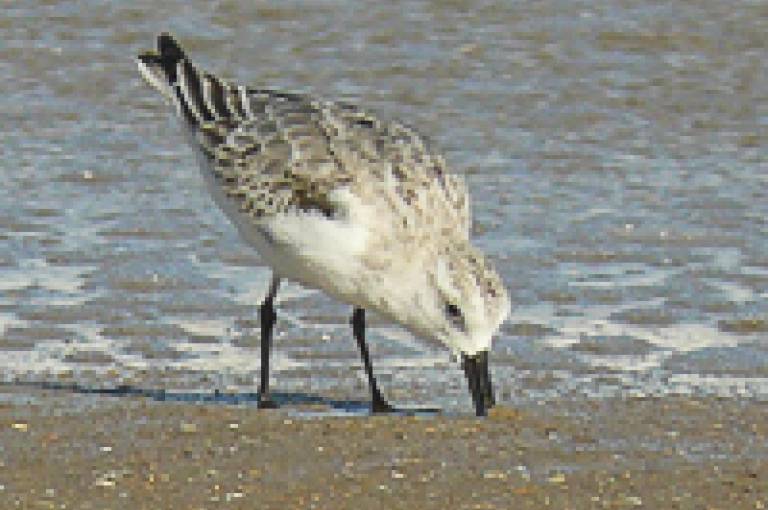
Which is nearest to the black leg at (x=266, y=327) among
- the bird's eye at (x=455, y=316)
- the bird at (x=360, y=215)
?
the bird at (x=360, y=215)

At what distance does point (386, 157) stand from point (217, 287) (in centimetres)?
247

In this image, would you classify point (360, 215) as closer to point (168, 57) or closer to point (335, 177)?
point (335, 177)

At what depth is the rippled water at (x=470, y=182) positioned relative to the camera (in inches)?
359

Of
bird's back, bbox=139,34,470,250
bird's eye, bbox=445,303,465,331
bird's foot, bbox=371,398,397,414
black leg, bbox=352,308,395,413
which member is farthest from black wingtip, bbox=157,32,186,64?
bird's eye, bbox=445,303,465,331

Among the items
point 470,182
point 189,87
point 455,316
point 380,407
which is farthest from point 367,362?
point 470,182

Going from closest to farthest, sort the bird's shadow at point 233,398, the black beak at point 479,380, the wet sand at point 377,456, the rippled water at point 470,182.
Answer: the wet sand at point 377,456 < the black beak at point 479,380 < the bird's shadow at point 233,398 < the rippled water at point 470,182

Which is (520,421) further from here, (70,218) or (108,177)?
(108,177)

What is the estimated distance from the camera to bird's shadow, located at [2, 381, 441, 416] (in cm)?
827

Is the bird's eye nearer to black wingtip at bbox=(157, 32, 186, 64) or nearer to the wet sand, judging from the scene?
the wet sand

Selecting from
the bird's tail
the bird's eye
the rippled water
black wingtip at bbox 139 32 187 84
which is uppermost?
black wingtip at bbox 139 32 187 84

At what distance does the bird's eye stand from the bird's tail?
4.31 ft

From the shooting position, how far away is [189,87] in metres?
8.73

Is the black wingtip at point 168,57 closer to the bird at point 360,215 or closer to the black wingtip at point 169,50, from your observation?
the black wingtip at point 169,50

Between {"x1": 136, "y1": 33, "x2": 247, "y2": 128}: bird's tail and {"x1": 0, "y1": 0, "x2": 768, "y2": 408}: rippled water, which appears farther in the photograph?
{"x1": 0, "y1": 0, "x2": 768, "y2": 408}: rippled water
